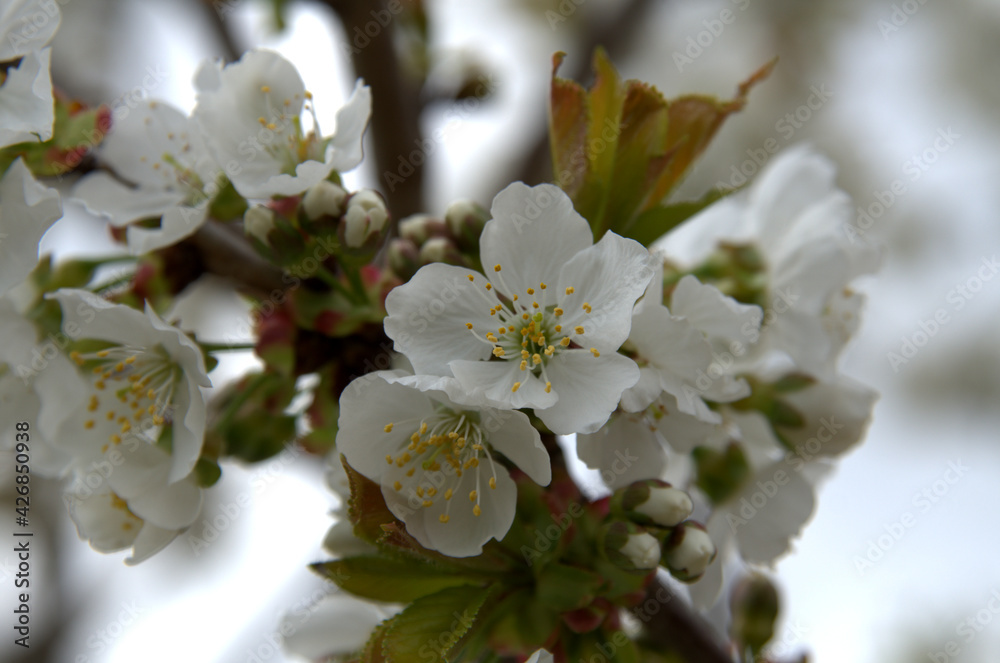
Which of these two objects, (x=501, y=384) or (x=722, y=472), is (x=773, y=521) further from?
(x=501, y=384)

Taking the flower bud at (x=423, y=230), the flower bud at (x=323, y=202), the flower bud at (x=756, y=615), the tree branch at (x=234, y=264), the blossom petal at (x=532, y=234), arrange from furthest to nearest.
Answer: the flower bud at (x=756, y=615) → the tree branch at (x=234, y=264) → the flower bud at (x=423, y=230) → the flower bud at (x=323, y=202) → the blossom petal at (x=532, y=234)

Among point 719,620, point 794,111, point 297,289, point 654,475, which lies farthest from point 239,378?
point 794,111

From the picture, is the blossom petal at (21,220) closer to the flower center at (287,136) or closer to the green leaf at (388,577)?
the flower center at (287,136)

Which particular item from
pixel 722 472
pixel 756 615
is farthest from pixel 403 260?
pixel 756 615

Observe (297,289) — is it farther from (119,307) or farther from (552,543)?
(552,543)

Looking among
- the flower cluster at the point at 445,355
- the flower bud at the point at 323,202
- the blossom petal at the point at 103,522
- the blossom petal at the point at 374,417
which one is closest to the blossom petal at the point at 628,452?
the flower cluster at the point at 445,355

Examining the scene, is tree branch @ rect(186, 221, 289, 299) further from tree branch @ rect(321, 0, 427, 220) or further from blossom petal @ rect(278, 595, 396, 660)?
tree branch @ rect(321, 0, 427, 220)

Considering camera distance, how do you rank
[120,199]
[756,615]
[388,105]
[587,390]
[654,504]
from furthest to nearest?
[388,105]
[756,615]
[120,199]
[654,504]
[587,390]

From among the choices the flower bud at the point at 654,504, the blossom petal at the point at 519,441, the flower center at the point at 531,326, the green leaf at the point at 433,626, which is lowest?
the green leaf at the point at 433,626

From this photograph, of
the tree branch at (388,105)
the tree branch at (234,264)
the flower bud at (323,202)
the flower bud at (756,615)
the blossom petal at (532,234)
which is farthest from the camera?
the tree branch at (388,105)
